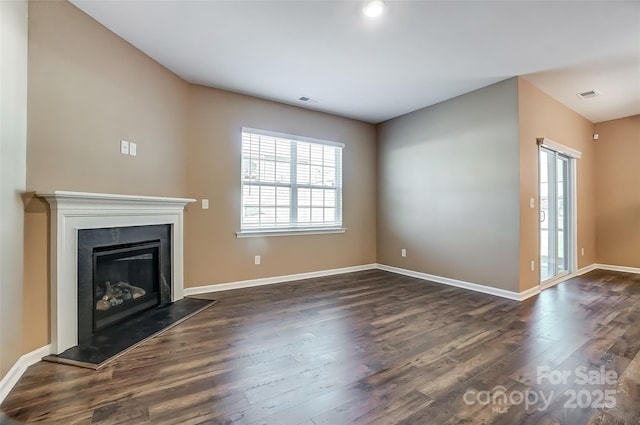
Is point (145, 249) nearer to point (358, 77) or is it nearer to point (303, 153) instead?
point (303, 153)

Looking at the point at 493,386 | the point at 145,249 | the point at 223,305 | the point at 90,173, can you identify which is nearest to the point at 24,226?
the point at 90,173

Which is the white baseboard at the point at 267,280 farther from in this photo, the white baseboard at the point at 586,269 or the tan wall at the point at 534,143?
the white baseboard at the point at 586,269

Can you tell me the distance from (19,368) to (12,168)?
1.28 metres

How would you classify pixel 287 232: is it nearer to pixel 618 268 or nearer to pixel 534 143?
pixel 534 143

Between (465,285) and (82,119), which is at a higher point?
(82,119)

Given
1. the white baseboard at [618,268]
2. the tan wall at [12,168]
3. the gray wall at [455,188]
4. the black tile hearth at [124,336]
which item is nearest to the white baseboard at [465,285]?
the gray wall at [455,188]

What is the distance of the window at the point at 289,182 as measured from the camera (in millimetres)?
4141

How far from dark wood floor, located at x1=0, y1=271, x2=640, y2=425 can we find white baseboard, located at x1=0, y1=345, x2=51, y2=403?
0.14 ft

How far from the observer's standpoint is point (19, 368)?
188cm

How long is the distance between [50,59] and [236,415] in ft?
9.08

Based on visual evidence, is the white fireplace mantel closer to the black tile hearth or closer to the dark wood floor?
the black tile hearth

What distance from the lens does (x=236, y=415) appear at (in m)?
1.52

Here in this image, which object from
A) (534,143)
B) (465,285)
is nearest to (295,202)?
(465,285)

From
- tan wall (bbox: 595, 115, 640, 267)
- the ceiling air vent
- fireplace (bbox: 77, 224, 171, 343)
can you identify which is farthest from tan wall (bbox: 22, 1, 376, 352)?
tan wall (bbox: 595, 115, 640, 267)
